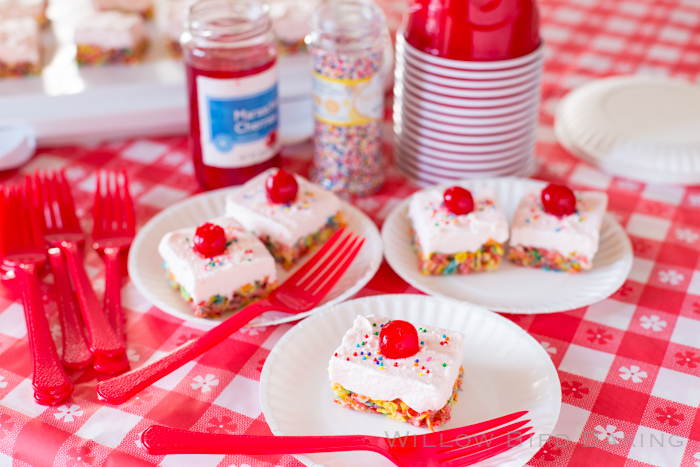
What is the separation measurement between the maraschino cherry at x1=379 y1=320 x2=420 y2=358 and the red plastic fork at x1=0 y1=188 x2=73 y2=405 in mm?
474

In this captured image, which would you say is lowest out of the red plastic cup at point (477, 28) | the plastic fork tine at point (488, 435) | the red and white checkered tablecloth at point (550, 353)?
the red and white checkered tablecloth at point (550, 353)

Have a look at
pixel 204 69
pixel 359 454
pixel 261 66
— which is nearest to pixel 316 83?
pixel 261 66

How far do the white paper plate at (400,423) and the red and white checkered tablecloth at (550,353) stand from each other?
0.06m

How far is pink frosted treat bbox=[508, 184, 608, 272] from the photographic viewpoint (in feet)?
4.07

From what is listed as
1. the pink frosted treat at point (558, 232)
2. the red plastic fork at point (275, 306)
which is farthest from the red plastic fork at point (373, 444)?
the pink frosted treat at point (558, 232)

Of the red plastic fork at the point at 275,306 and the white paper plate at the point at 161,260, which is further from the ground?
the red plastic fork at the point at 275,306

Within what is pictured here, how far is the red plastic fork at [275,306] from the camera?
3.17ft

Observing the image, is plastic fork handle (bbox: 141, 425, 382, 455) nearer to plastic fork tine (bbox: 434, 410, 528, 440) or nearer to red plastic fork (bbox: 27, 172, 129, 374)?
plastic fork tine (bbox: 434, 410, 528, 440)

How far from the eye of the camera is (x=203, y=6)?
146cm

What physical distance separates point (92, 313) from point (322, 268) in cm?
40

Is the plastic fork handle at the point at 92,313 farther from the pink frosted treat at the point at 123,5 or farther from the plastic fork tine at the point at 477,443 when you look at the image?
the pink frosted treat at the point at 123,5

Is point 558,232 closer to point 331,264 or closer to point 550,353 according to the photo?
point 550,353

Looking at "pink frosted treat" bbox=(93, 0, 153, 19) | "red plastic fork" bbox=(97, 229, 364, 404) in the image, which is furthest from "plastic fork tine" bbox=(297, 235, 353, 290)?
"pink frosted treat" bbox=(93, 0, 153, 19)

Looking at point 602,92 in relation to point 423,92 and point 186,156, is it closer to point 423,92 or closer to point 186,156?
point 423,92
